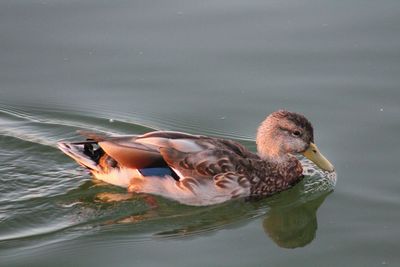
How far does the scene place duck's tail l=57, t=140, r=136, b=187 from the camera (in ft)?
33.5

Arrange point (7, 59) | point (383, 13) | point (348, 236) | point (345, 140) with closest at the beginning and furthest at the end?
point (348, 236), point (345, 140), point (7, 59), point (383, 13)

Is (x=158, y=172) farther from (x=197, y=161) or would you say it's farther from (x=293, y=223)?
(x=293, y=223)

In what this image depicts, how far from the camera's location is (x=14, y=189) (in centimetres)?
1002

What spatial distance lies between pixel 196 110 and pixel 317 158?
6.42 ft

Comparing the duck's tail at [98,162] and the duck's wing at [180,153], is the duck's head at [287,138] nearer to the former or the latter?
the duck's wing at [180,153]

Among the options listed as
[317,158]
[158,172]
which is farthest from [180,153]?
[317,158]

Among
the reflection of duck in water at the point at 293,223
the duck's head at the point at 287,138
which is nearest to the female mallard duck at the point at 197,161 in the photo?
the duck's head at the point at 287,138

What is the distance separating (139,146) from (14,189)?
1437 millimetres

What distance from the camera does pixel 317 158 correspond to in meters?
10.3

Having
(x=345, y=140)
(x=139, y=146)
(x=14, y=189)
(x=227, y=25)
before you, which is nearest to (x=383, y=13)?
(x=227, y=25)

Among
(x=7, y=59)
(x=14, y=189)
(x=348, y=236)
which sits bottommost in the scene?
(x=348, y=236)

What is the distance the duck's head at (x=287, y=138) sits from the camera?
1026 cm

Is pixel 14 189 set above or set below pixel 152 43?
below

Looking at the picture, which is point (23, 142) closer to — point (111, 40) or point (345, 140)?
point (111, 40)
